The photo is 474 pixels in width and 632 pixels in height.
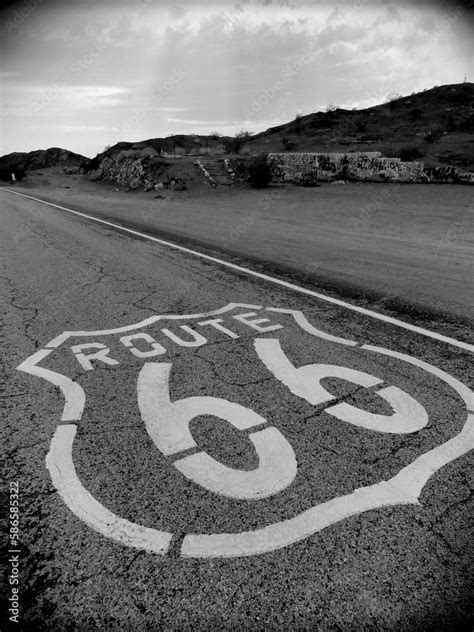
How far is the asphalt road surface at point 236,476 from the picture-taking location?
1586 mm

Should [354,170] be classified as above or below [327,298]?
above

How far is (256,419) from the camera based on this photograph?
266 centimetres

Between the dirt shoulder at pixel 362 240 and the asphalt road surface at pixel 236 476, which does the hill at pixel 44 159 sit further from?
the asphalt road surface at pixel 236 476

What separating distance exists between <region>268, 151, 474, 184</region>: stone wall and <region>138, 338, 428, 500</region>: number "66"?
21.2 meters

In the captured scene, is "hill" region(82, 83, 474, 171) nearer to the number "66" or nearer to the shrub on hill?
the shrub on hill

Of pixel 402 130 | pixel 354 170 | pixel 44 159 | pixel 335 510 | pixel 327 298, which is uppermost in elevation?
pixel 44 159

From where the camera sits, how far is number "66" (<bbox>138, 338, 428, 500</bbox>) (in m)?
2.17

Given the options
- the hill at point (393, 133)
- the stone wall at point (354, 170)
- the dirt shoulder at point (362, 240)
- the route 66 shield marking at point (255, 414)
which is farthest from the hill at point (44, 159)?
the route 66 shield marking at point (255, 414)

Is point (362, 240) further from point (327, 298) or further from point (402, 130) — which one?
point (402, 130)

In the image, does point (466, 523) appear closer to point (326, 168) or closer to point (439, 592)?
point (439, 592)

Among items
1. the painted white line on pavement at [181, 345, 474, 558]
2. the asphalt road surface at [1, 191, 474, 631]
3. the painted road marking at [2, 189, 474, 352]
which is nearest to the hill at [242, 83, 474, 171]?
the painted road marking at [2, 189, 474, 352]

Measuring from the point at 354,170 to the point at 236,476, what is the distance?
2579 centimetres

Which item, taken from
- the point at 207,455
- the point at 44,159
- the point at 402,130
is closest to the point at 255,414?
the point at 207,455

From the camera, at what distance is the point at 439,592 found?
5.21 ft
